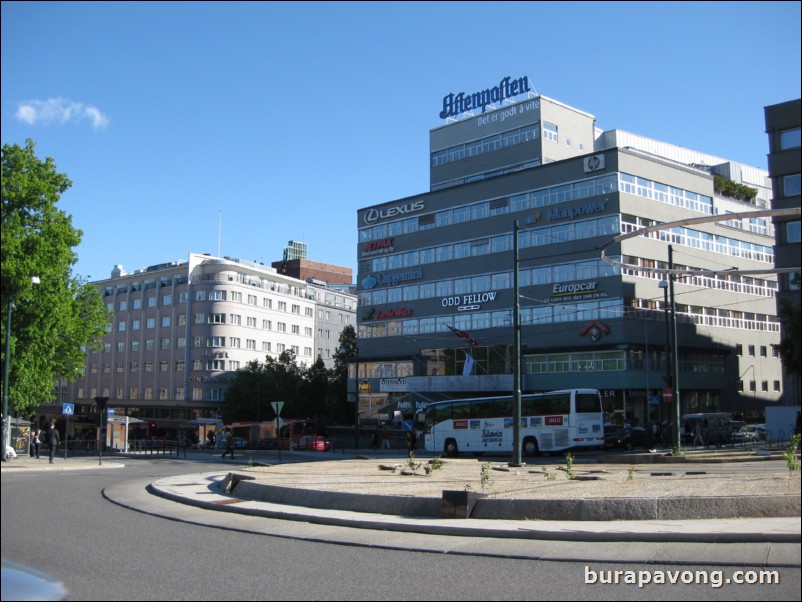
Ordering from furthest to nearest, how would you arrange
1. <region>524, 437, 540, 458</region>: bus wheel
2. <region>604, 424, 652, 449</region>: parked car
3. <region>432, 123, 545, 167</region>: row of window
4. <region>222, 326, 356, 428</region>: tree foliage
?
<region>222, 326, 356, 428</region>: tree foliage
<region>432, 123, 545, 167</region>: row of window
<region>604, 424, 652, 449</region>: parked car
<region>524, 437, 540, 458</region>: bus wheel

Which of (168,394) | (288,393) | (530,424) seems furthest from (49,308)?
(168,394)

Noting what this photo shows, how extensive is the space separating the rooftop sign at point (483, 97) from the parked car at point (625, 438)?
4319 centimetres

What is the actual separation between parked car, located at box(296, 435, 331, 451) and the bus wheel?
57.1 ft

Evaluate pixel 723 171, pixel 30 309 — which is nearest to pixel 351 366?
pixel 723 171

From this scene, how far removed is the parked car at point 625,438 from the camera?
46688mm

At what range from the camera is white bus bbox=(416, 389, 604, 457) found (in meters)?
40.9

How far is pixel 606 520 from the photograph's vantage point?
13430 mm

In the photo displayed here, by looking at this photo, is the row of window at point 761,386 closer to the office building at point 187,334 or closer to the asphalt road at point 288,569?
the office building at point 187,334

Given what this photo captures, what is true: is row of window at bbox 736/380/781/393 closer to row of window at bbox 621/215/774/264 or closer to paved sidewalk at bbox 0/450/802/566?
row of window at bbox 621/215/774/264

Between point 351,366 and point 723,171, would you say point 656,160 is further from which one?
point 351,366

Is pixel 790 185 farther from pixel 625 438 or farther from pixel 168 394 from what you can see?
pixel 168 394

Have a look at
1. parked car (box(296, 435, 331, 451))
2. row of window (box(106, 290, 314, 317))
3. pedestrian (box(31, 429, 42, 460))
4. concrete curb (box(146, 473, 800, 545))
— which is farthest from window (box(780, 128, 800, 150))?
row of window (box(106, 290, 314, 317))

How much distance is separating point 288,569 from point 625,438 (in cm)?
3999

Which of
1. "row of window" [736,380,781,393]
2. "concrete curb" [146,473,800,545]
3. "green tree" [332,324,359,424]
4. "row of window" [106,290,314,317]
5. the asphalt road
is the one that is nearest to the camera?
the asphalt road
